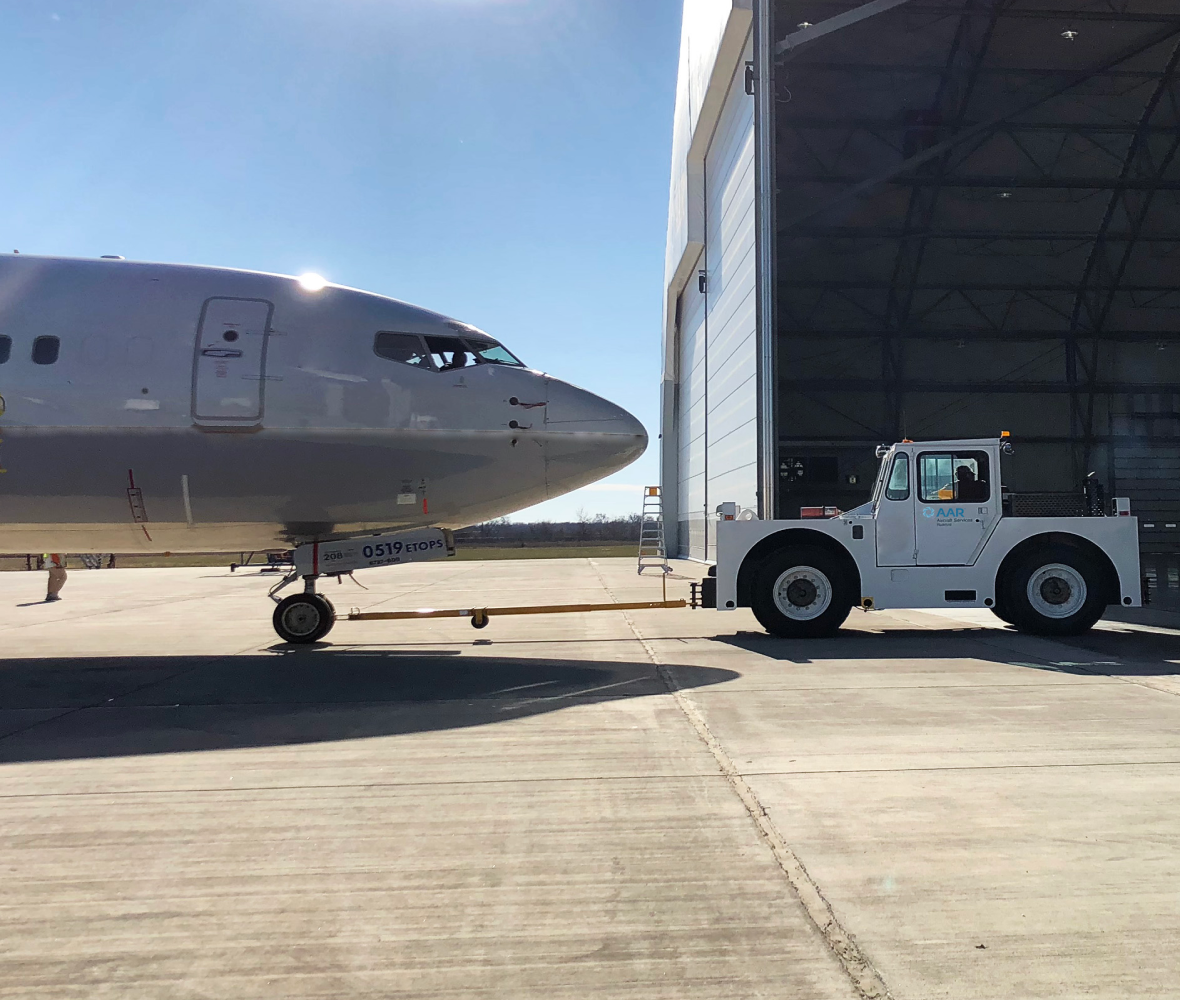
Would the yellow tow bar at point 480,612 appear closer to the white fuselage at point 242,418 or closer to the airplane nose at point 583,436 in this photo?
the white fuselage at point 242,418

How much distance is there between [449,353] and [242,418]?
2173mm

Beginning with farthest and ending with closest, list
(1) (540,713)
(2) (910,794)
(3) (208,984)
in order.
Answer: (1) (540,713) < (2) (910,794) < (3) (208,984)

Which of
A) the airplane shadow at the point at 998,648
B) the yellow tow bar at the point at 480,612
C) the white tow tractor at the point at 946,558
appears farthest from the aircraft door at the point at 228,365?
the airplane shadow at the point at 998,648

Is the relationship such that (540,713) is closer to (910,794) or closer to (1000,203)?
(910,794)

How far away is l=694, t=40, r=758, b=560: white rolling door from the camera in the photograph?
61.9ft

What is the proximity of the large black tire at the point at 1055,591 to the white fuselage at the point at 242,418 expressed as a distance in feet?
16.7

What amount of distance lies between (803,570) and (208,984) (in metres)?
8.44

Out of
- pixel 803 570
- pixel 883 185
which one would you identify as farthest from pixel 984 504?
pixel 883 185

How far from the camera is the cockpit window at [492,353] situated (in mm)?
8695

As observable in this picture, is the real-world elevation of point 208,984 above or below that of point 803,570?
below

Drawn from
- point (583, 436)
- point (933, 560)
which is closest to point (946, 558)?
point (933, 560)

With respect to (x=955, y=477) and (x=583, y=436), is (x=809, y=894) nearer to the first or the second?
(x=583, y=436)

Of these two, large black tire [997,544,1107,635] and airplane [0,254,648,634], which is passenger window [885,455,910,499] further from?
airplane [0,254,648,634]

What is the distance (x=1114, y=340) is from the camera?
2431 centimetres
